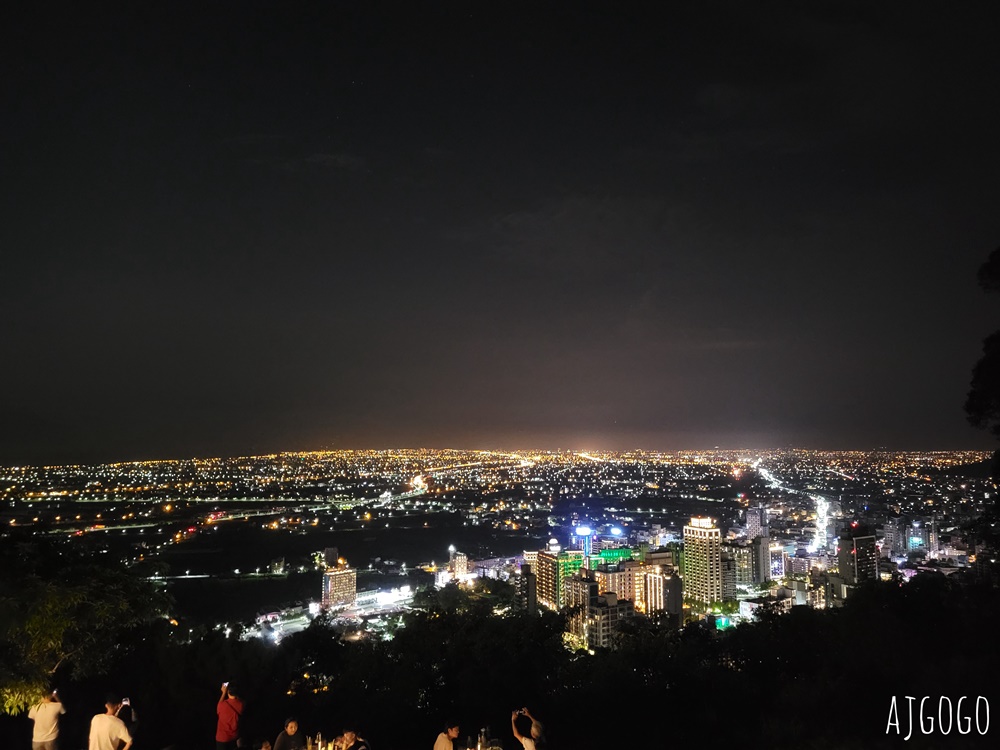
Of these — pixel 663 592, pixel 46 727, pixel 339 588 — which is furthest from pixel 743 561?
pixel 46 727

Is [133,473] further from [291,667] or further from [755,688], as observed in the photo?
[755,688]

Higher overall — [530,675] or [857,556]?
[530,675]

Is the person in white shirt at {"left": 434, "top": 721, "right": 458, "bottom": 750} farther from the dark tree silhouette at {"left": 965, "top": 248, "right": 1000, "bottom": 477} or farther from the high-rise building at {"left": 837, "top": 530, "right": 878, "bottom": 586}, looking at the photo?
the high-rise building at {"left": 837, "top": 530, "right": 878, "bottom": 586}

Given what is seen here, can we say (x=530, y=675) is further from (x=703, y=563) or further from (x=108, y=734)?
(x=703, y=563)

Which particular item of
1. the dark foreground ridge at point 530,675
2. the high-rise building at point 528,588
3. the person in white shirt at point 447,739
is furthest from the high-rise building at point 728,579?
the person in white shirt at point 447,739

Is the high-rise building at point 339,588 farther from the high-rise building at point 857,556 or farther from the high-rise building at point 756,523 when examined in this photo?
the high-rise building at point 756,523
